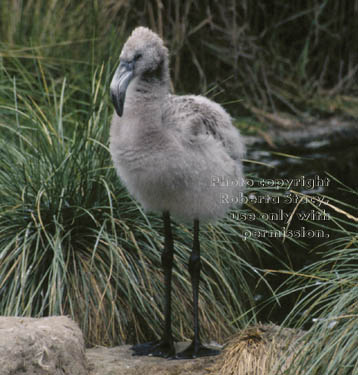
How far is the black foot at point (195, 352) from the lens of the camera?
3979 mm

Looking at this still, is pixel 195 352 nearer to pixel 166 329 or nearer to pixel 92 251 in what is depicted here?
pixel 166 329

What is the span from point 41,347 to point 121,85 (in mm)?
1189

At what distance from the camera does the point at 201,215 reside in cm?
386

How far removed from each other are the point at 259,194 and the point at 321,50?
4224 mm

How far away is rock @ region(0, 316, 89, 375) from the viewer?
3312mm

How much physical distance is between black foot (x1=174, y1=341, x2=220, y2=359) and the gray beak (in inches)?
49.5

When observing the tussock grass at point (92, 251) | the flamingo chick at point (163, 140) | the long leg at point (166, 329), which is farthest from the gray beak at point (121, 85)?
the tussock grass at point (92, 251)

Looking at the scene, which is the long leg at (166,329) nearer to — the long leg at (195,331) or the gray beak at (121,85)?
the long leg at (195,331)

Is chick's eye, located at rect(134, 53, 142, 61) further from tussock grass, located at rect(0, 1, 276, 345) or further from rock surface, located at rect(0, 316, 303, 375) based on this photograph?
rock surface, located at rect(0, 316, 303, 375)

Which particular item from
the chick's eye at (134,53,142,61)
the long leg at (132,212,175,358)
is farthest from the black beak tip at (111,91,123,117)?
the long leg at (132,212,175,358)

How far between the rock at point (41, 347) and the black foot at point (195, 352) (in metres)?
0.56

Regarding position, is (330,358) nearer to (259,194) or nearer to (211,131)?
(211,131)

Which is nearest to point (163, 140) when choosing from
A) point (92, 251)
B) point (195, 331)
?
point (195, 331)

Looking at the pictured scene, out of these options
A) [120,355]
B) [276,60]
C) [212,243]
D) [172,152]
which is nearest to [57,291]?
[120,355]
